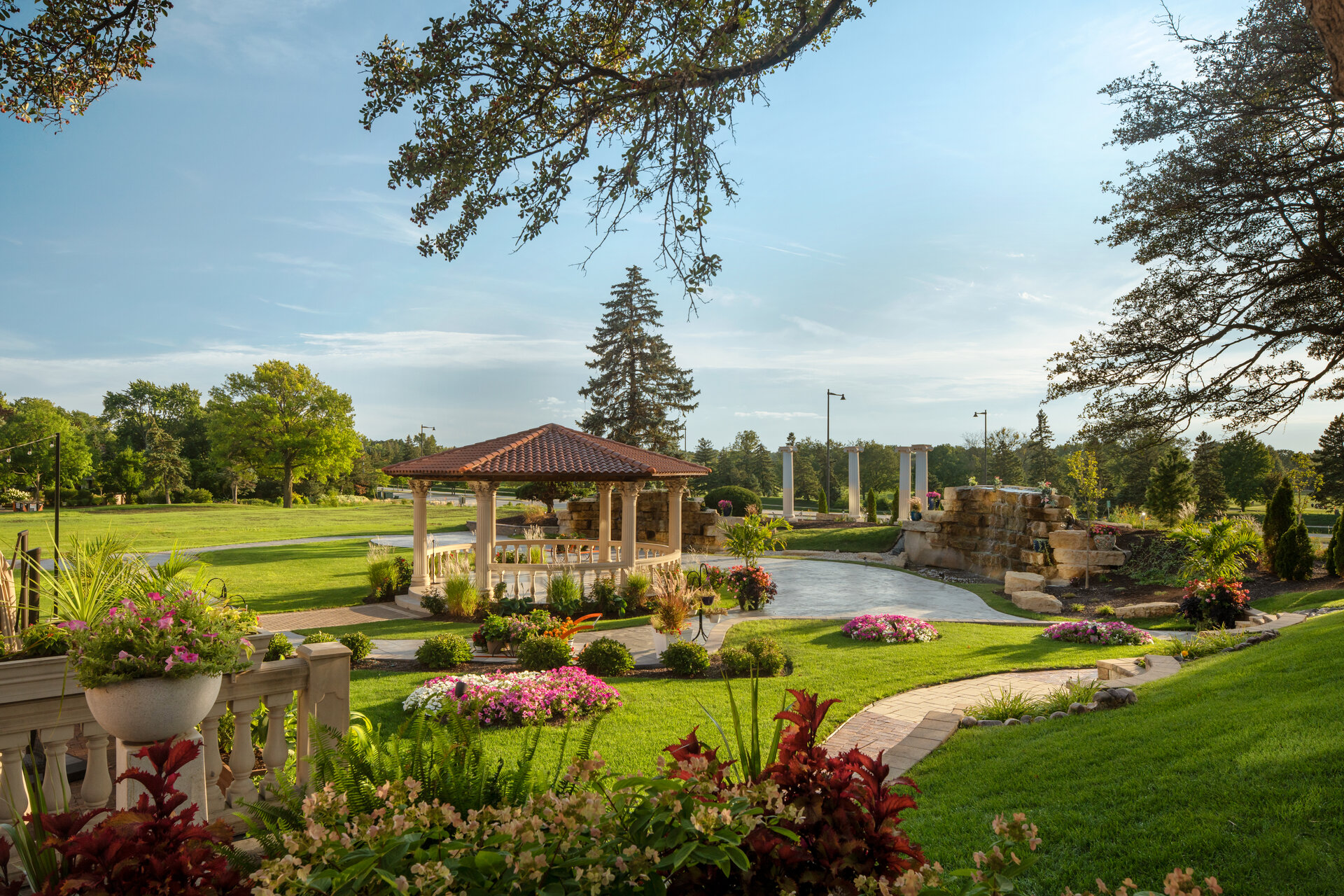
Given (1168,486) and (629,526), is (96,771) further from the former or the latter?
(1168,486)

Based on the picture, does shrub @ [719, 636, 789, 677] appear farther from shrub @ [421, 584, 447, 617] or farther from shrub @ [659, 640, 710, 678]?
shrub @ [421, 584, 447, 617]

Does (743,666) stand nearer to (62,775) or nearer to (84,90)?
(62,775)

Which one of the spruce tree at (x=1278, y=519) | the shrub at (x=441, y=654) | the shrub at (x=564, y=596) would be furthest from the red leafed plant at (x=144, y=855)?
the spruce tree at (x=1278, y=519)

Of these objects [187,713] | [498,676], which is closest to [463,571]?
[498,676]

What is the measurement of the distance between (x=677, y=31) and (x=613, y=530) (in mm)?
18974

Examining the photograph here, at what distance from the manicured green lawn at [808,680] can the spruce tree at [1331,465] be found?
73.1ft

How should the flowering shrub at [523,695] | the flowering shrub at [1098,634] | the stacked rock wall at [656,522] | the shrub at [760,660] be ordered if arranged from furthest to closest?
the stacked rock wall at [656,522] < the flowering shrub at [1098,634] < the shrub at [760,660] < the flowering shrub at [523,695]

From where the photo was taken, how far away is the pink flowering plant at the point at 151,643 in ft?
8.71

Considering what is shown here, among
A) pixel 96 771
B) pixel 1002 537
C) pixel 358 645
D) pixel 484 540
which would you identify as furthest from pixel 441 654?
pixel 1002 537

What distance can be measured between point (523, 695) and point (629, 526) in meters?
6.55

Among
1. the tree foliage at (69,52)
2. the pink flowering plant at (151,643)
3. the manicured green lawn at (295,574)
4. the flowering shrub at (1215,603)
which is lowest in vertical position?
the manicured green lawn at (295,574)

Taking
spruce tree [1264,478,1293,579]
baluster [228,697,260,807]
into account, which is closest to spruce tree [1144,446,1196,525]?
spruce tree [1264,478,1293,579]

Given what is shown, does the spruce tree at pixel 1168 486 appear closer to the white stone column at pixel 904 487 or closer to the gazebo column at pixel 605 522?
the white stone column at pixel 904 487

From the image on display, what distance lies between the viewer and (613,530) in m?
22.6
